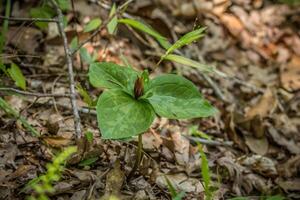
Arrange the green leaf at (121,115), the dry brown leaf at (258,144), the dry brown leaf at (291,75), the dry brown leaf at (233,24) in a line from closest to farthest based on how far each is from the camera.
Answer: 1. the green leaf at (121,115)
2. the dry brown leaf at (258,144)
3. the dry brown leaf at (291,75)
4. the dry brown leaf at (233,24)

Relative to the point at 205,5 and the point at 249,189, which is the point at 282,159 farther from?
the point at 205,5

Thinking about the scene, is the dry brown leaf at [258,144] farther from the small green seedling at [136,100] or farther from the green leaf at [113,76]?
the green leaf at [113,76]

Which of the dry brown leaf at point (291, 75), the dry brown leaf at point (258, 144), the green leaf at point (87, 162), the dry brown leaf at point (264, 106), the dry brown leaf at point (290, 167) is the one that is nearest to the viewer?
the green leaf at point (87, 162)

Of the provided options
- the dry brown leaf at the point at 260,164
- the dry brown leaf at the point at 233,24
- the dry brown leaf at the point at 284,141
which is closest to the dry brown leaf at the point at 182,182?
the dry brown leaf at the point at 260,164

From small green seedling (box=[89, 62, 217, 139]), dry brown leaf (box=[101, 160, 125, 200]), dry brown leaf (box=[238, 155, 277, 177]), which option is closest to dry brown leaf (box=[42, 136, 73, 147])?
dry brown leaf (box=[101, 160, 125, 200])

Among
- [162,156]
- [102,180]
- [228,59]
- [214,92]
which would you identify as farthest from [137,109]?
[228,59]
